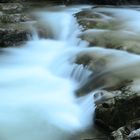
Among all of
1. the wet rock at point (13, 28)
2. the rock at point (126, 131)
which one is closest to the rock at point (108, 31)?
the wet rock at point (13, 28)

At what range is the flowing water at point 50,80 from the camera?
6.36 metres

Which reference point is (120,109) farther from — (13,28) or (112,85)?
(13,28)

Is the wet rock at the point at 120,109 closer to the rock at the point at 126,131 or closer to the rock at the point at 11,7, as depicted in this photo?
the rock at the point at 126,131

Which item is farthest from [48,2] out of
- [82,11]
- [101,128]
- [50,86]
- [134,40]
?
[101,128]

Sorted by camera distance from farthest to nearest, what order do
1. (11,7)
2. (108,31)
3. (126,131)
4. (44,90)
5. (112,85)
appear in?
(11,7), (108,31), (44,90), (112,85), (126,131)

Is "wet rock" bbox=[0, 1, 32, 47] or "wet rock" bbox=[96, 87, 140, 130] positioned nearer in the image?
"wet rock" bbox=[96, 87, 140, 130]

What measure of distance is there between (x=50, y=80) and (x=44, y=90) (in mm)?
450

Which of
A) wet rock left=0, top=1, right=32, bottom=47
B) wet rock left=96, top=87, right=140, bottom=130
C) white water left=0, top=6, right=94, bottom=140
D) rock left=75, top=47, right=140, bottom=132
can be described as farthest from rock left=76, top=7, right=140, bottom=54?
wet rock left=96, top=87, right=140, bottom=130

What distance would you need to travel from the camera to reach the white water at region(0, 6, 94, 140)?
20.7 ft

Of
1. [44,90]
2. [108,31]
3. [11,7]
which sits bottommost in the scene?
[44,90]

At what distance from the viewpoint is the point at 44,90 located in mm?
7680

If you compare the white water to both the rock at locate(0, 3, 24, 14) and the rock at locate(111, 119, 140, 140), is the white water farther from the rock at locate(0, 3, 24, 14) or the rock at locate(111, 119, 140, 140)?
the rock at locate(0, 3, 24, 14)

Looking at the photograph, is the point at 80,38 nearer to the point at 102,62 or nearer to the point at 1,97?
the point at 102,62

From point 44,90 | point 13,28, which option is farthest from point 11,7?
point 44,90
